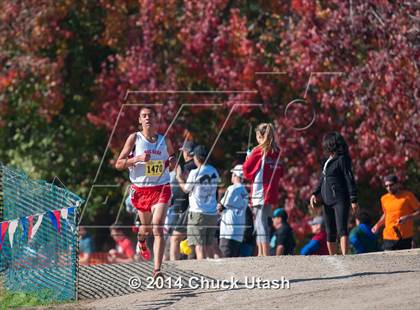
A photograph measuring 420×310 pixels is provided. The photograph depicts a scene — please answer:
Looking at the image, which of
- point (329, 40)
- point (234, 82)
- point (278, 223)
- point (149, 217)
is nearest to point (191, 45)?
point (234, 82)

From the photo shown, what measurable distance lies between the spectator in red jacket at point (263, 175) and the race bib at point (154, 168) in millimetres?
2395

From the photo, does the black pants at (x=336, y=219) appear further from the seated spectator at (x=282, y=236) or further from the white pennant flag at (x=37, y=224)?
the white pennant flag at (x=37, y=224)

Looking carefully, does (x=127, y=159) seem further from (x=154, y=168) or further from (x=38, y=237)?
(x=38, y=237)

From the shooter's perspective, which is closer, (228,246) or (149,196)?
(149,196)

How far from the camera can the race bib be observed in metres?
13.1

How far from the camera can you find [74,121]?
25062mm

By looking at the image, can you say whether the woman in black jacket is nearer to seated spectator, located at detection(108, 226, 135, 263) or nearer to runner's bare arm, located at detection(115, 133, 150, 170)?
runner's bare arm, located at detection(115, 133, 150, 170)

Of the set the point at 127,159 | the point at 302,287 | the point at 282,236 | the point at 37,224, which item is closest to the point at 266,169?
the point at 282,236

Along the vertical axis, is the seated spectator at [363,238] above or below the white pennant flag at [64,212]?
above

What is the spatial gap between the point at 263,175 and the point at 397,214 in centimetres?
252

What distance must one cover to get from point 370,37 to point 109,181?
24.1 feet

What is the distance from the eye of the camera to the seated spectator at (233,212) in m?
16.3

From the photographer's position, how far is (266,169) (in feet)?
50.5

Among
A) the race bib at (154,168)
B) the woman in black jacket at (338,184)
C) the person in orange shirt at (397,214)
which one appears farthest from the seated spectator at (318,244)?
the race bib at (154,168)
